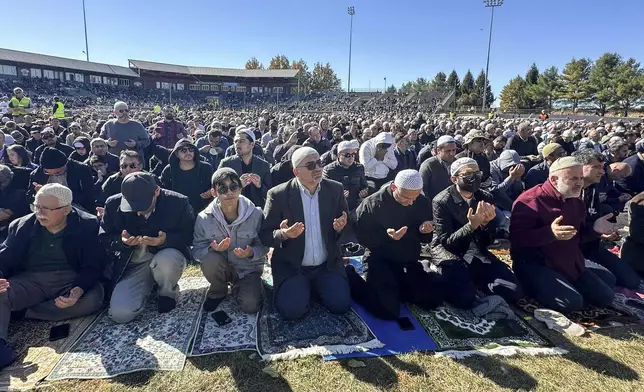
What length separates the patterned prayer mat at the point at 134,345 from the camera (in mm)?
3113

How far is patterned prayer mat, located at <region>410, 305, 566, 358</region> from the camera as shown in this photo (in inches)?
133

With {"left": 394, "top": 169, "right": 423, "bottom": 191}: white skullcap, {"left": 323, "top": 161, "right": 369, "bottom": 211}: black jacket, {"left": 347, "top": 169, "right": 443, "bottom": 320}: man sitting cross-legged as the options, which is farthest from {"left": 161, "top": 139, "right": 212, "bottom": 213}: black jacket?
{"left": 394, "top": 169, "right": 423, "bottom": 191}: white skullcap

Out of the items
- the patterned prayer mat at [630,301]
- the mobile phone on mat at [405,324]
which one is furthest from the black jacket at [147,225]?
the patterned prayer mat at [630,301]

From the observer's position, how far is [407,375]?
3.09 metres

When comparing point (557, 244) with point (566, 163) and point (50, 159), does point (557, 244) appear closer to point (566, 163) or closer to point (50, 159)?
point (566, 163)

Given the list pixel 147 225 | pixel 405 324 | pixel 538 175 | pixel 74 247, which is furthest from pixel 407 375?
pixel 538 175

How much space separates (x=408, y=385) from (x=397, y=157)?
541 centimetres

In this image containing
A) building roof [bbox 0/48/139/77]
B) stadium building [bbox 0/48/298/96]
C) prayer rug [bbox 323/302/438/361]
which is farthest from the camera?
stadium building [bbox 0/48/298/96]

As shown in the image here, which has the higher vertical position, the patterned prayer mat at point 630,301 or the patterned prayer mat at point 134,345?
the patterned prayer mat at point 630,301

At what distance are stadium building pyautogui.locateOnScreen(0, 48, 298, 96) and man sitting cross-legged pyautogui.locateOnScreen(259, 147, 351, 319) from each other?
53466 mm

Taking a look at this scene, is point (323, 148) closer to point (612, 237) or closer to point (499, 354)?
point (612, 237)

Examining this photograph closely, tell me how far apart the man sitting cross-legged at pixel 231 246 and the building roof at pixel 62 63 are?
176ft

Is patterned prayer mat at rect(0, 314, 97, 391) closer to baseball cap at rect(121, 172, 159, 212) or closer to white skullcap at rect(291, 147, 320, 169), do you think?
baseball cap at rect(121, 172, 159, 212)

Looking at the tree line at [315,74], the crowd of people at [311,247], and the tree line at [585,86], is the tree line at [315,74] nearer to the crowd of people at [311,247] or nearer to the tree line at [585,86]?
the tree line at [585,86]
